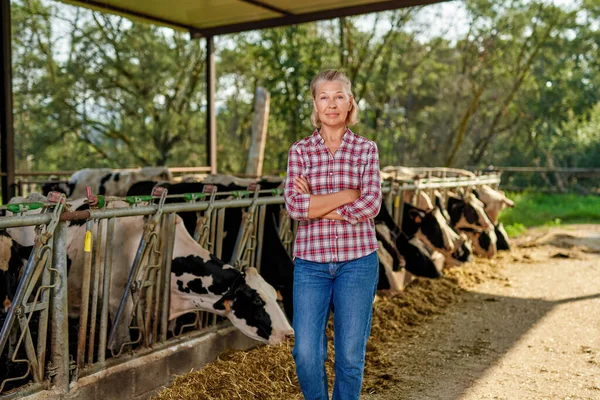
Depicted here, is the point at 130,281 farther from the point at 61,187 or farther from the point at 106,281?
the point at 61,187

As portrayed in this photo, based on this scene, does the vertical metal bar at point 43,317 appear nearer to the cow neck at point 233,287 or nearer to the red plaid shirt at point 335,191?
the cow neck at point 233,287

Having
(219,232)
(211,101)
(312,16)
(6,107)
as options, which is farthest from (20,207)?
(211,101)

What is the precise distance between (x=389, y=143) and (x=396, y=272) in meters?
15.3

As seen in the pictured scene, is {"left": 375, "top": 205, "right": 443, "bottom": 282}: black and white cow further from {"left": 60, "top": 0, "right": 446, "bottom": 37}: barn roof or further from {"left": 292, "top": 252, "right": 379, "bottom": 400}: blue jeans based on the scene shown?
{"left": 292, "top": 252, "right": 379, "bottom": 400}: blue jeans

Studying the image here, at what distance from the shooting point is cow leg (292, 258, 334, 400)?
8.63 ft

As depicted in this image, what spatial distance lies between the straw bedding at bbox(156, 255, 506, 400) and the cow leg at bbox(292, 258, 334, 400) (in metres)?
1.04

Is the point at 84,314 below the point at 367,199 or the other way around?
below

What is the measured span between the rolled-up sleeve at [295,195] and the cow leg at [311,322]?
0.68 ft

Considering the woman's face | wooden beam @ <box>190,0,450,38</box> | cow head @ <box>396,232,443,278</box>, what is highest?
wooden beam @ <box>190,0,450,38</box>

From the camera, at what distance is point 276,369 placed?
13.2 ft

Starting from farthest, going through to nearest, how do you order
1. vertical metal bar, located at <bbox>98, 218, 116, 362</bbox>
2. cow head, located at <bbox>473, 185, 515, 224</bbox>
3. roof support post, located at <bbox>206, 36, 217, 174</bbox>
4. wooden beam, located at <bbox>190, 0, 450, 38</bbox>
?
roof support post, located at <bbox>206, 36, 217, 174</bbox>, cow head, located at <bbox>473, 185, 515, 224</bbox>, wooden beam, located at <bbox>190, 0, 450, 38</bbox>, vertical metal bar, located at <bbox>98, 218, 116, 362</bbox>

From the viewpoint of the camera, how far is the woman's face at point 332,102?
2.69 meters

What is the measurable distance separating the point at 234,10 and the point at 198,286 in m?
4.90

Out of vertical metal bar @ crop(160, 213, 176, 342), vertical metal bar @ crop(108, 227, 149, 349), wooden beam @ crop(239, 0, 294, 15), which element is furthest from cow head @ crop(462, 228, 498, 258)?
vertical metal bar @ crop(108, 227, 149, 349)
